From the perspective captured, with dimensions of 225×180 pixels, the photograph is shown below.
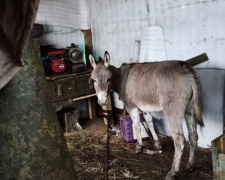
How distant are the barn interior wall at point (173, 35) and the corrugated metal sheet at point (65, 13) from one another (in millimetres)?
474

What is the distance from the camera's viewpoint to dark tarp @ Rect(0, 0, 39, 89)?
1.77 ft

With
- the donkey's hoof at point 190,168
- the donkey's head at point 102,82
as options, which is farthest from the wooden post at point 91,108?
the donkey's hoof at point 190,168

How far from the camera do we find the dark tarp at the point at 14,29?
539 mm

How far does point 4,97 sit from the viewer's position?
75 cm

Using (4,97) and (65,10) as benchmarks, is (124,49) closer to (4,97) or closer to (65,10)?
(65,10)

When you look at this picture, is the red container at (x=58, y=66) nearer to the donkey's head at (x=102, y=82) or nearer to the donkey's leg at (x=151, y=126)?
the donkey's head at (x=102, y=82)

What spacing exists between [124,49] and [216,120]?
2.38m

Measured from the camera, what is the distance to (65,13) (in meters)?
6.24

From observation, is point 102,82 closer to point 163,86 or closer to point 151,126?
point 163,86

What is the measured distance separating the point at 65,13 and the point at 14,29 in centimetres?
596

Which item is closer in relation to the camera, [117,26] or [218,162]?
[218,162]

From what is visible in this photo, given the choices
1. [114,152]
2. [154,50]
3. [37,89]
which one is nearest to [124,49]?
[154,50]

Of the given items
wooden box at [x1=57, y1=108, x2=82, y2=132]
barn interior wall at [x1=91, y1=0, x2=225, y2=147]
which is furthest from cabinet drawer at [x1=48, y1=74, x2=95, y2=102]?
barn interior wall at [x1=91, y1=0, x2=225, y2=147]

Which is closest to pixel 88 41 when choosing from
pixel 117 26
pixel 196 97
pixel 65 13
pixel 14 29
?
pixel 65 13
